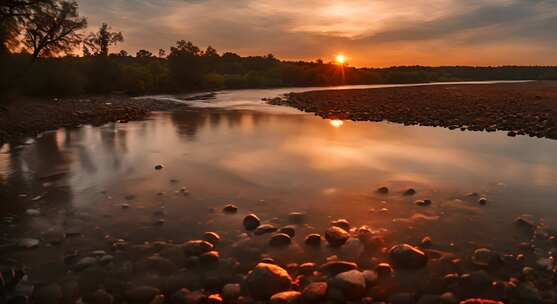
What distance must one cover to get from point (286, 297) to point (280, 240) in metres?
1.52

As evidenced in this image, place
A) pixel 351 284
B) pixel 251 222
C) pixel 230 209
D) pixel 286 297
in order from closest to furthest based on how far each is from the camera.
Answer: pixel 286 297 → pixel 351 284 → pixel 251 222 → pixel 230 209

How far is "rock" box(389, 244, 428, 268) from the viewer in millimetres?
4918

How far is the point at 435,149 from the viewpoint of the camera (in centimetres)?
1354

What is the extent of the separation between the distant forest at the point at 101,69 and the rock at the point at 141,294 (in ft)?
58.3

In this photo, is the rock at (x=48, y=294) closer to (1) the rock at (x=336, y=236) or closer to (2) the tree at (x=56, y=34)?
(1) the rock at (x=336, y=236)

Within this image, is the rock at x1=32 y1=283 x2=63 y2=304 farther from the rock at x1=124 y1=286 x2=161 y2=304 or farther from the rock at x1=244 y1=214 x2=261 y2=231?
the rock at x1=244 y1=214 x2=261 y2=231

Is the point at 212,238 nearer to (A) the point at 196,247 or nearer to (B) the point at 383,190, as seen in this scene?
(A) the point at 196,247

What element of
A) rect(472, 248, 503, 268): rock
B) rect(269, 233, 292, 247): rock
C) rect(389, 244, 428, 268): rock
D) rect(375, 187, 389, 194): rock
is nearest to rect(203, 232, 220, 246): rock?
rect(269, 233, 292, 247): rock

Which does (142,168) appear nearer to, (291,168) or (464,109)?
(291,168)

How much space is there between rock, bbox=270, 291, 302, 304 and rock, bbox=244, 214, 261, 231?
207 centimetres

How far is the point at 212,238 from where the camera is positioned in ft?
18.6

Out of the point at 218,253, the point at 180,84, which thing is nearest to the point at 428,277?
the point at 218,253

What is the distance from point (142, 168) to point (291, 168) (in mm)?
4262

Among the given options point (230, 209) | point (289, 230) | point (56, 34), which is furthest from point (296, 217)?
point (56, 34)
